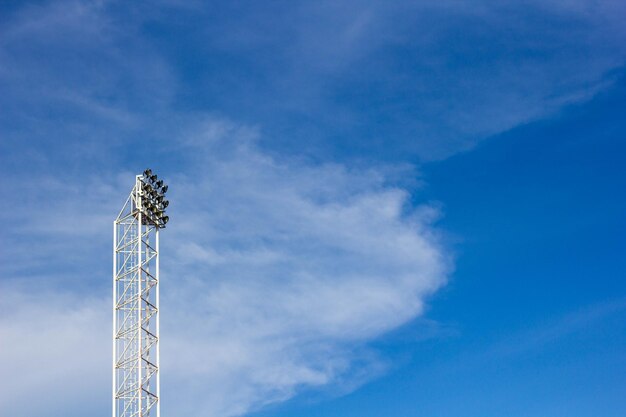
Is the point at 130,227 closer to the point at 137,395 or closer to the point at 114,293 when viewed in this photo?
the point at 114,293

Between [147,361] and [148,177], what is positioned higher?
[148,177]

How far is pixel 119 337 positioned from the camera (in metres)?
171

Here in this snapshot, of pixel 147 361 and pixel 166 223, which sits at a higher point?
pixel 166 223

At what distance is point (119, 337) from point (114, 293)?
5153 millimetres

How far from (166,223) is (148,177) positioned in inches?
250

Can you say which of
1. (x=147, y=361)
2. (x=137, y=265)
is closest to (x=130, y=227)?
(x=137, y=265)

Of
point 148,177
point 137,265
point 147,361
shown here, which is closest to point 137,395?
point 147,361

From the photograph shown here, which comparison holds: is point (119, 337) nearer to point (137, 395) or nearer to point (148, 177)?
point (137, 395)

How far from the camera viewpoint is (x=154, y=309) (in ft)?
571

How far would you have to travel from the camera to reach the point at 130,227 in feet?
573

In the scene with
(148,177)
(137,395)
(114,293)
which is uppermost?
(148,177)

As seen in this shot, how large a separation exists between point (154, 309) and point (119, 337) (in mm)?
5592

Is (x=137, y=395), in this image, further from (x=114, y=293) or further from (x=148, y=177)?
(x=148, y=177)

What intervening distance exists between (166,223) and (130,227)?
5247 millimetres
